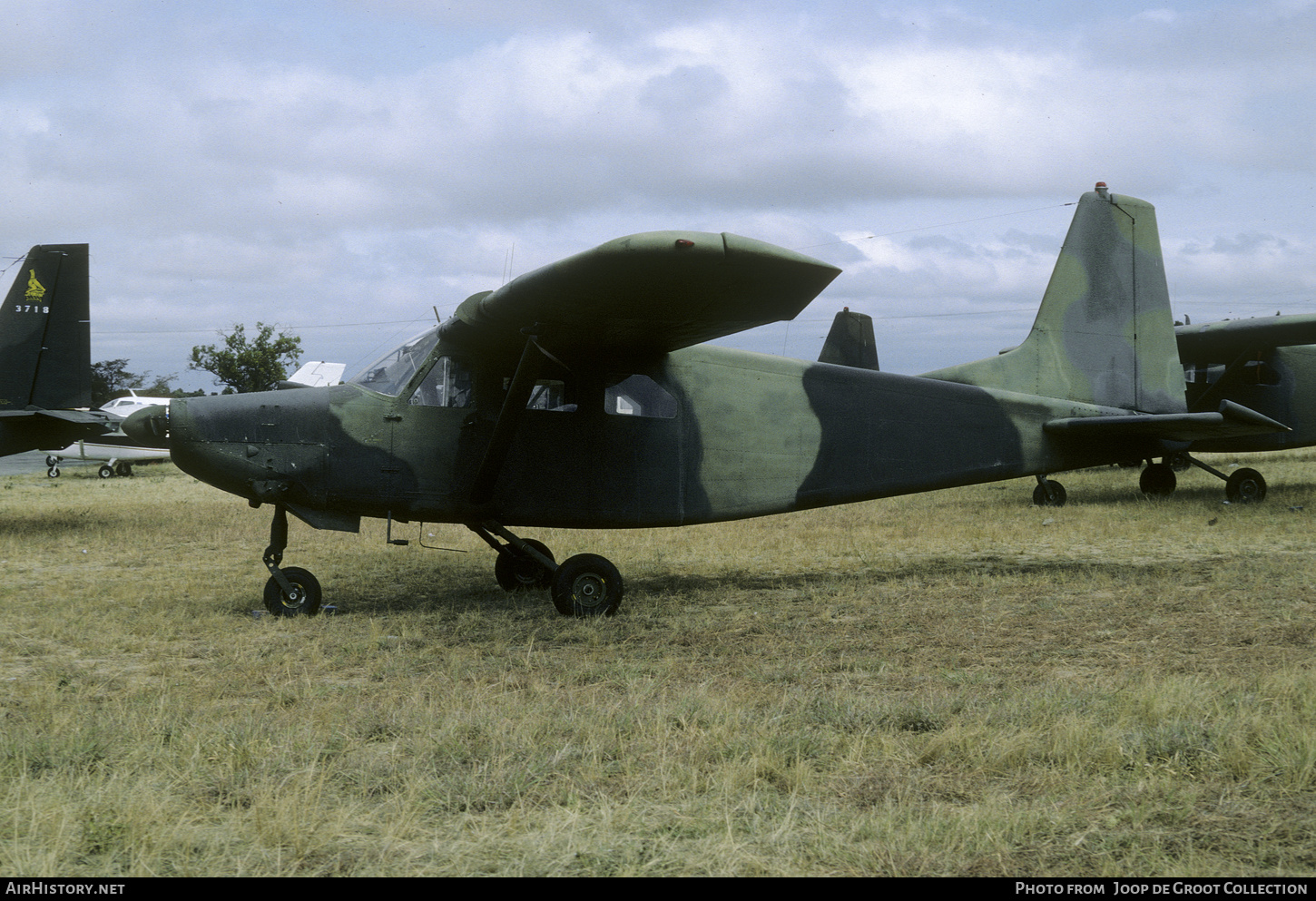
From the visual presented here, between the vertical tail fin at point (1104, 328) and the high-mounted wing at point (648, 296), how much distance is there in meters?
4.51

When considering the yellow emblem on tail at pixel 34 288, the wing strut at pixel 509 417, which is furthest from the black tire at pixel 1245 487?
the yellow emblem on tail at pixel 34 288

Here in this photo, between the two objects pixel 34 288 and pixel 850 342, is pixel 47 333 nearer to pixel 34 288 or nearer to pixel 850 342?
pixel 34 288

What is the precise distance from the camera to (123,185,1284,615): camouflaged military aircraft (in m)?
7.26

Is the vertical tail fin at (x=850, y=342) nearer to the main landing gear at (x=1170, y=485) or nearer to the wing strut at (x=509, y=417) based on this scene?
the main landing gear at (x=1170, y=485)

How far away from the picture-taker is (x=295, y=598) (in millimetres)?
7957

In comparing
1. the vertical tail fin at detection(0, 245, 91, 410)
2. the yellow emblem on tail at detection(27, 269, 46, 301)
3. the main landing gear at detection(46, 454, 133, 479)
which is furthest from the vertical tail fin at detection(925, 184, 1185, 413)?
the main landing gear at detection(46, 454, 133, 479)

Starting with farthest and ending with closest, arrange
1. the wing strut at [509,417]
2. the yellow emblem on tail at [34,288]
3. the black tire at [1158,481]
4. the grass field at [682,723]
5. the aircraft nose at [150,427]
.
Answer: the black tire at [1158,481]
the yellow emblem on tail at [34,288]
the aircraft nose at [150,427]
the wing strut at [509,417]
the grass field at [682,723]

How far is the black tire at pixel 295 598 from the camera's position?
7918mm

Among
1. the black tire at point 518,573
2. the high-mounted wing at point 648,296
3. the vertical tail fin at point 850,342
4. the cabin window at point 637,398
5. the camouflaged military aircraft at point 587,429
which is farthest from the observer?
the vertical tail fin at point 850,342

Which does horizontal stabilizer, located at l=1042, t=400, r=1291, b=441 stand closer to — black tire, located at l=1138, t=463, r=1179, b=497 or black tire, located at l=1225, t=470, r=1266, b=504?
black tire, located at l=1225, t=470, r=1266, b=504

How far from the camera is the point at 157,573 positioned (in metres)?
10.4

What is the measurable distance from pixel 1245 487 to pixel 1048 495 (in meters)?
3.14

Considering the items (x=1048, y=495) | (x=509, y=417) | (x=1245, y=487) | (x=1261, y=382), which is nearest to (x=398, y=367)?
(x=509, y=417)

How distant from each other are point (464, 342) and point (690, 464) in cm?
225
